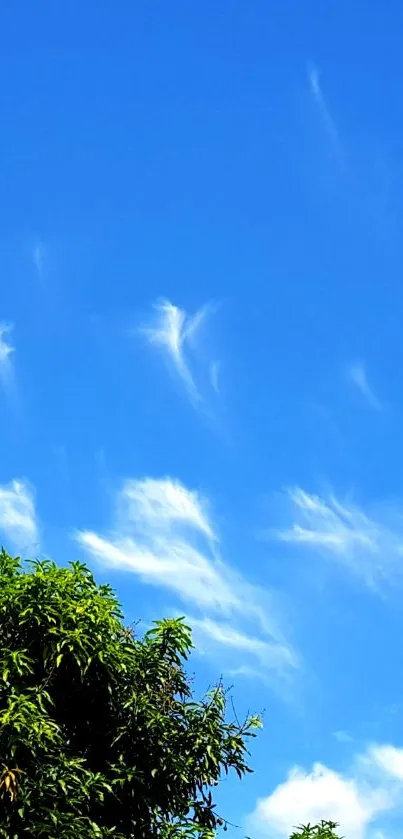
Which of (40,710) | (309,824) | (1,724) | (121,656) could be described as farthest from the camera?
(309,824)

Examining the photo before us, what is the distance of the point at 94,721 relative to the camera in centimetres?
1555

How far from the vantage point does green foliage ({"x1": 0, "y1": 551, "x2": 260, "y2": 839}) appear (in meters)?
13.4

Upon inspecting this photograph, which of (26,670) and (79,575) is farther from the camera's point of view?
(79,575)

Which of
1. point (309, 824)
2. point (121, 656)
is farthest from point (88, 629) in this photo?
point (309, 824)

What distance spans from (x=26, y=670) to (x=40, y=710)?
614 millimetres

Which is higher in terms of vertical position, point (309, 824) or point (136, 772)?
point (309, 824)

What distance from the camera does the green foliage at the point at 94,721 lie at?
1345cm

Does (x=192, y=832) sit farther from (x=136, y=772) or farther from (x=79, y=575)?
(x=79, y=575)

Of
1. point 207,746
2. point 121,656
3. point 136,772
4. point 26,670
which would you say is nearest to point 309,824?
point 207,746

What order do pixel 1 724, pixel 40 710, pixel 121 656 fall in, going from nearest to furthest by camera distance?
1. pixel 1 724
2. pixel 40 710
3. pixel 121 656

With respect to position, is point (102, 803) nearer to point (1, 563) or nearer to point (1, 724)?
point (1, 724)

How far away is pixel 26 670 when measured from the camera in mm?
14297

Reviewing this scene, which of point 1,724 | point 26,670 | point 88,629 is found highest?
point 88,629

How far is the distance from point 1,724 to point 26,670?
1.11 m
